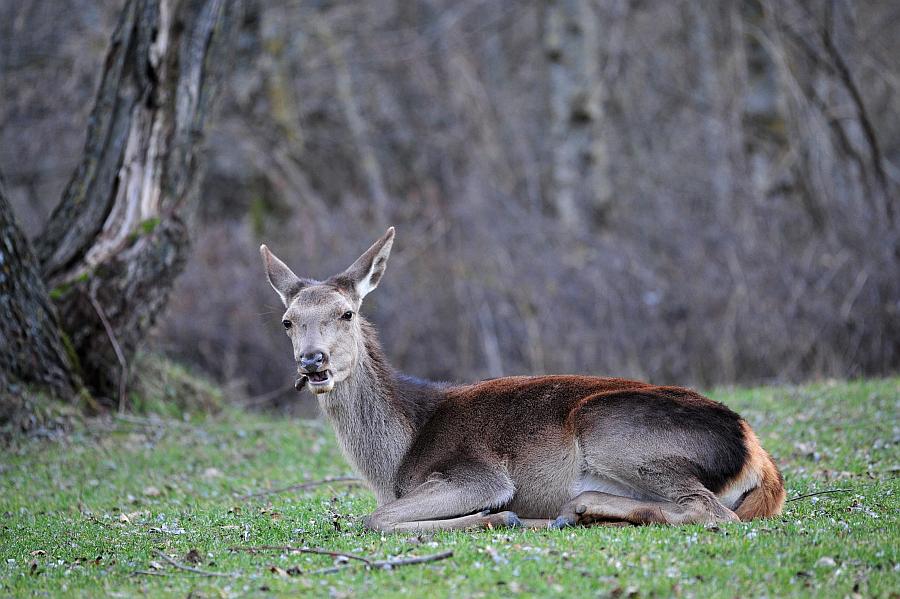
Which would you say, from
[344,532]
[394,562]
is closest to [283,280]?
[344,532]

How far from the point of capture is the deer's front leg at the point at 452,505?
7.95m

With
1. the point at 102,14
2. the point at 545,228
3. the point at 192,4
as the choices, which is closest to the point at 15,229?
the point at 192,4

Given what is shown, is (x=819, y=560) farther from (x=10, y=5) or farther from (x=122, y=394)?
(x=10, y=5)

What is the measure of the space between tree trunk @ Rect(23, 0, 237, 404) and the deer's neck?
192 inches

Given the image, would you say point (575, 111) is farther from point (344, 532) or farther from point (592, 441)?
point (344, 532)

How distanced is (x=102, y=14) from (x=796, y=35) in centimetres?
1279

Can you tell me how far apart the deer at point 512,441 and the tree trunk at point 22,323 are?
3.78 m

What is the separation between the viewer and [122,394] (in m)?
13.2

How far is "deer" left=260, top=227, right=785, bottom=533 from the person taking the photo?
25.4 feet

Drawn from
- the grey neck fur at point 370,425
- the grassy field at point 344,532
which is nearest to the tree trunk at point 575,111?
the grassy field at point 344,532

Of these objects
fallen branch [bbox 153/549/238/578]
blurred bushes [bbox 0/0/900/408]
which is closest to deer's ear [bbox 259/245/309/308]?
fallen branch [bbox 153/549/238/578]

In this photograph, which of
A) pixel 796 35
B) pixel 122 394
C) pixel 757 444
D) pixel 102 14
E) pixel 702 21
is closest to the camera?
pixel 757 444

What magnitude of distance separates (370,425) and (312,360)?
0.86m

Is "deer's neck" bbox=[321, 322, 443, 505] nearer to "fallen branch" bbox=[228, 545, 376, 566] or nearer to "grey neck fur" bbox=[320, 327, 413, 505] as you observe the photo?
"grey neck fur" bbox=[320, 327, 413, 505]
